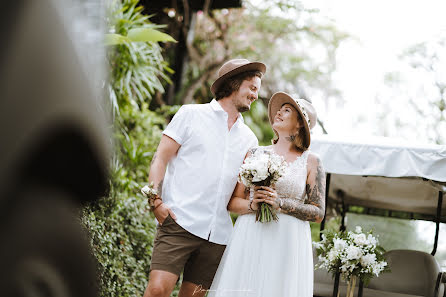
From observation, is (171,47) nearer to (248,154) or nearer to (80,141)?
(248,154)

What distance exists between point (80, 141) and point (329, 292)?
6154 millimetres

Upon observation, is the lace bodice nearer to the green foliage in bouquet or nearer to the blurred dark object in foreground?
the green foliage in bouquet

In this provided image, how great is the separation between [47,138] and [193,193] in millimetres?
3181

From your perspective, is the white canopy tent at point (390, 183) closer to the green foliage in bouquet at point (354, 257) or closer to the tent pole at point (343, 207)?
the tent pole at point (343, 207)

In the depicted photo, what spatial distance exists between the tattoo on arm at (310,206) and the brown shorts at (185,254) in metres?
0.56

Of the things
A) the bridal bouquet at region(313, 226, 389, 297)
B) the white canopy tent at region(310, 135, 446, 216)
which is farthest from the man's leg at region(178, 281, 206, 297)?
the white canopy tent at region(310, 135, 446, 216)

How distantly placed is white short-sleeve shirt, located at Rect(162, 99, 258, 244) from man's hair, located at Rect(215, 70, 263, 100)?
0.71 ft

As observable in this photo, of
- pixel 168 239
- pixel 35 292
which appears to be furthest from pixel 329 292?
pixel 35 292

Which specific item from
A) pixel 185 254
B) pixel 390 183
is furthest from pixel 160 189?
pixel 390 183

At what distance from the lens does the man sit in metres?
3.47

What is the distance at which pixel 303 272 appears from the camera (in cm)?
360

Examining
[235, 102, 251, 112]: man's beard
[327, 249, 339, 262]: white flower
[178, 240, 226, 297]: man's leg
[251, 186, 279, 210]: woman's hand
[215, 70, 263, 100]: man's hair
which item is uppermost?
[215, 70, 263, 100]: man's hair

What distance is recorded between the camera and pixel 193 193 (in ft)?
11.7

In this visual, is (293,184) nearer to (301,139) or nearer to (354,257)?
(301,139)
